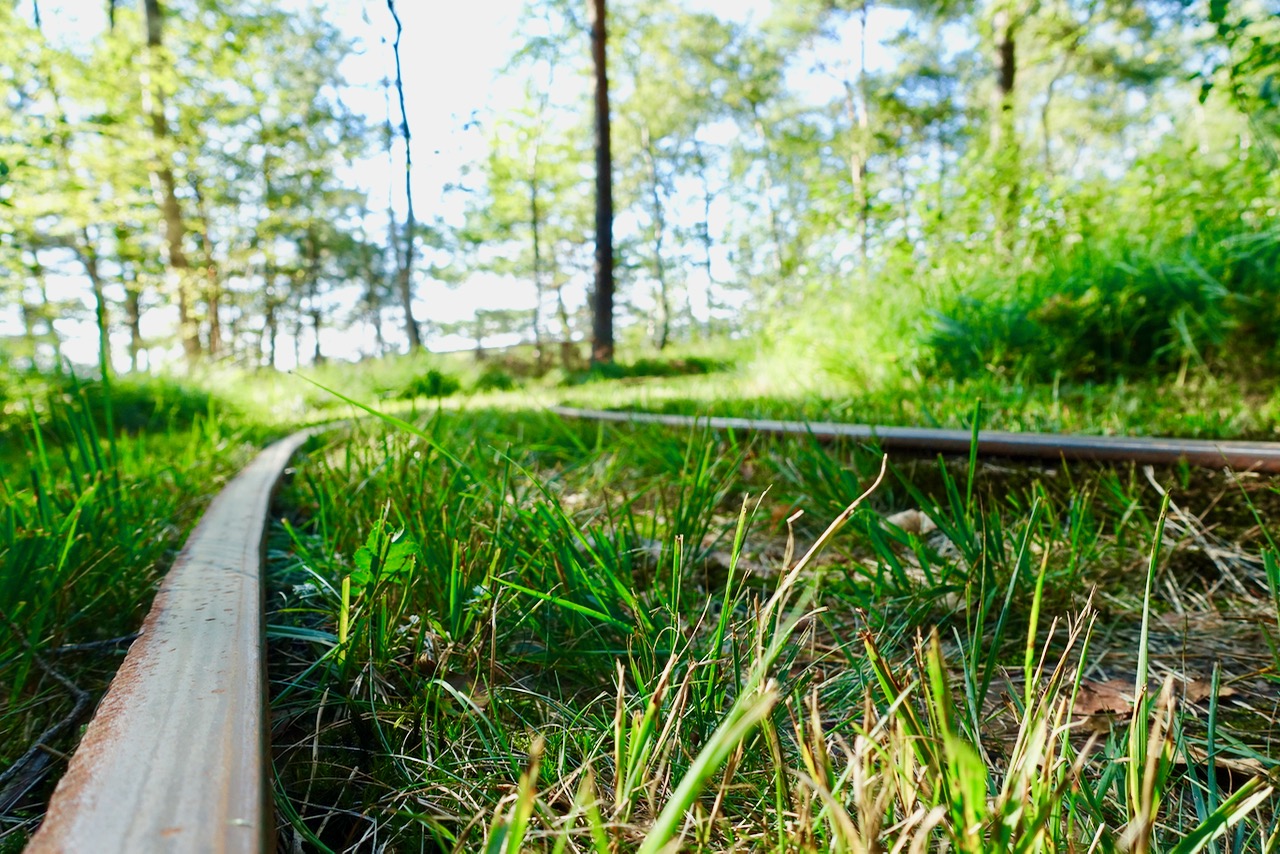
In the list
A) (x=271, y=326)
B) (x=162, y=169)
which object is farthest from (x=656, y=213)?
(x=162, y=169)

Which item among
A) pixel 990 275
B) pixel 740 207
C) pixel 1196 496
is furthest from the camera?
pixel 740 207

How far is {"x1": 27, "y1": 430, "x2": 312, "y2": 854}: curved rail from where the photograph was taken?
1.36 feet

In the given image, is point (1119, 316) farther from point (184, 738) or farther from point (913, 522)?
point (184, 738)

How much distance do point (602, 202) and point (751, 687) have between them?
1198 centimetres

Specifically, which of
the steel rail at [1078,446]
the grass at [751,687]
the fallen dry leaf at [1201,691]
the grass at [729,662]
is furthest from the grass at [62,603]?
the fallen dry leaf at [1201,691]

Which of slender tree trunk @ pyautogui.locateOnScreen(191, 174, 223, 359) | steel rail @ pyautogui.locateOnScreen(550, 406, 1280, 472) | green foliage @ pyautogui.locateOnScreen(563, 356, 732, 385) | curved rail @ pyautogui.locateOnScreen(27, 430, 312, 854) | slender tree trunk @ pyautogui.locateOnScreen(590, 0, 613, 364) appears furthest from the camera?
slender tree trunk @ pyautogui.locateOnScreen(191, 174, 223, 359)

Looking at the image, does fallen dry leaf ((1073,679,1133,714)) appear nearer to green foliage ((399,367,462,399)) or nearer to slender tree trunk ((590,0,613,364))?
green foliage ((399,367,462,399))

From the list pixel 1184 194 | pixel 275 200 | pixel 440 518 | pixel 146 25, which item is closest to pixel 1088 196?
pixel 1184 194

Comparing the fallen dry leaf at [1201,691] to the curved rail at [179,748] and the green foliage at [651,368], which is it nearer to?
the curved rail at [179,748]

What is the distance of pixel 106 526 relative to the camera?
1304 millimetres

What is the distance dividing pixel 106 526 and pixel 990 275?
→ 4561 mm

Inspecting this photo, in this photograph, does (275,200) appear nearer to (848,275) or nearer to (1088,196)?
(848,275)

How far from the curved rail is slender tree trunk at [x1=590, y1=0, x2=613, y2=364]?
418 inches

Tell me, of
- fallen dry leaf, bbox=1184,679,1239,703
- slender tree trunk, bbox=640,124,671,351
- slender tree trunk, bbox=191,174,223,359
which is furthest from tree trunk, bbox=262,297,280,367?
fallen dry leaf, bbox=1184,679,1239,703
